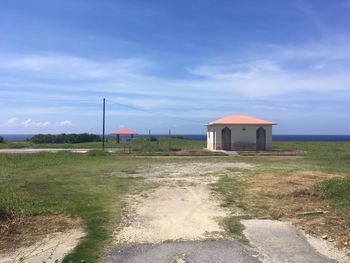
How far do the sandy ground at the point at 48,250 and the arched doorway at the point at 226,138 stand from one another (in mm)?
30090

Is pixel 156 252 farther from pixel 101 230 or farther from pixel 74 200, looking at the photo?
pixel 74 200

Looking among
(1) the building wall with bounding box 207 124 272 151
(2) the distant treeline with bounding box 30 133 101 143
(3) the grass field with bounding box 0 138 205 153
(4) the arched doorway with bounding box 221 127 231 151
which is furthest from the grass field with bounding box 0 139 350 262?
(2) the distant treeline with bounding box 30 133 101 143

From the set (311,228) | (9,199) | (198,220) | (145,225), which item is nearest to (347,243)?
(311,228)

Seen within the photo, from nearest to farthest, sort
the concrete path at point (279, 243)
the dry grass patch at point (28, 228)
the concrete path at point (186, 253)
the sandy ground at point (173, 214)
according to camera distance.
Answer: the concrete path at point (186, 253)
the concrete path at point (279, 243)
the dry grass patch at point (28, 228)
the sandy ground at point (173, 214)

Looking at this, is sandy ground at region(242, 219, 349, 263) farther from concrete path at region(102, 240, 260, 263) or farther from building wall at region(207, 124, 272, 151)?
building wall at region(207, 124, 272, 151)

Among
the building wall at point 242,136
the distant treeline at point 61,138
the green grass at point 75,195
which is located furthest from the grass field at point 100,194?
the distant treeline at point 61,138

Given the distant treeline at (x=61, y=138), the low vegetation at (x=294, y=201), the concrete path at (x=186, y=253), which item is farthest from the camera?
the distant treeline at (x=61, y=138)

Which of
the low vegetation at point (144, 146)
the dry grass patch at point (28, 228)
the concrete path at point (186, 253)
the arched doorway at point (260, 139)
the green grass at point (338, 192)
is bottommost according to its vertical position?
the concrete path at point (186, 253)

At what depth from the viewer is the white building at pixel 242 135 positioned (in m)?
37.1

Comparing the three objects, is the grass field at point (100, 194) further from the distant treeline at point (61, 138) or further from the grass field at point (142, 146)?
the distant treeline at point (61, 138)

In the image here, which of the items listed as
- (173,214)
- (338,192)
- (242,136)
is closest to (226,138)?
(242,136)

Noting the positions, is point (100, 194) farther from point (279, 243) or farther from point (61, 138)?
point (61, 138)

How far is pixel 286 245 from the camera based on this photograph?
7395 millimetres

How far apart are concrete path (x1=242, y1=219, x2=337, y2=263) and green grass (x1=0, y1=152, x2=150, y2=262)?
260 cm
